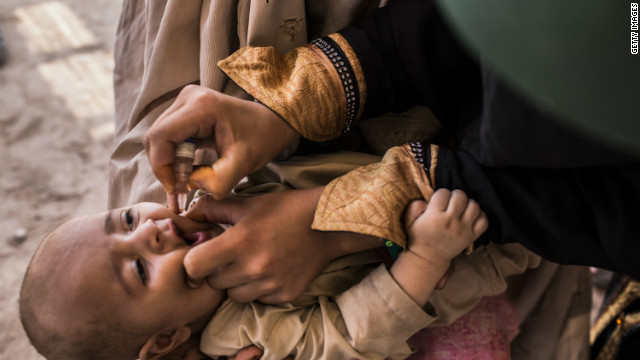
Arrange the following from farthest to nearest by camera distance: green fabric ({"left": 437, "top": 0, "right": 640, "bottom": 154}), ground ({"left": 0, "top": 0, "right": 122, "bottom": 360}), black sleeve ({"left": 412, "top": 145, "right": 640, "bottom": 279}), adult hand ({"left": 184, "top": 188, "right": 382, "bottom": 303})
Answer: ground ({"left": 0, "top": 0, "right": 122, "bottom": 360}), adult hand ({"left": 184, "top": 188, "right": 382, "bottom": 303}), black sleeve ({"left": 412, "top": 145, "right": 640, "bottom": 279}), green fabric ({"left": 437, "top": 0, "right": 640, "bottom": 154})

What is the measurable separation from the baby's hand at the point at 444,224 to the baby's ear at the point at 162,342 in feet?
1.31

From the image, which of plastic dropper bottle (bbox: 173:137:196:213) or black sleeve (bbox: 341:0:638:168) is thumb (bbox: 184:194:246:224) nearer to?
plastic dropper bottle (bbox: 173:137:196:213)

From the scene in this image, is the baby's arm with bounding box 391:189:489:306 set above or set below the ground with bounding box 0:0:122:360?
above

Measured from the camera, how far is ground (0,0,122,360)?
5.42ft

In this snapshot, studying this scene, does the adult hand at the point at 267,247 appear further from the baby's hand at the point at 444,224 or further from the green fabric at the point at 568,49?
the green fabric at the point at 568,49

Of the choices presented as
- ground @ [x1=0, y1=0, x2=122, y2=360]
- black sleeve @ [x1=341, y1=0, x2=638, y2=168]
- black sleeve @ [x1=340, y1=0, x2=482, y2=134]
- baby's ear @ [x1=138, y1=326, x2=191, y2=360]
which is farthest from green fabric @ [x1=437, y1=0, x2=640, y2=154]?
ground @ [x1=0, y1=0, x2=122, y2=360]

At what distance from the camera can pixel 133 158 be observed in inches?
40.1

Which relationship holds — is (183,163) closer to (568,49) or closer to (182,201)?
(182,201)

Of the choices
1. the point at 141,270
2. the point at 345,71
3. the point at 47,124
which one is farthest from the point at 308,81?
the point at 47,124

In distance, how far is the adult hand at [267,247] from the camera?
0.77 meters

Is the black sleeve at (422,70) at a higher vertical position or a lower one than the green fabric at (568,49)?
lower

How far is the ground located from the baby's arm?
1.18 metres

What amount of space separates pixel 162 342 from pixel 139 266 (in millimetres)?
134

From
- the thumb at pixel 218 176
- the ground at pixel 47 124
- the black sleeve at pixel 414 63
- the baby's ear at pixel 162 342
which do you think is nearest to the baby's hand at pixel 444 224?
the black sleeve at pixel 414 63
